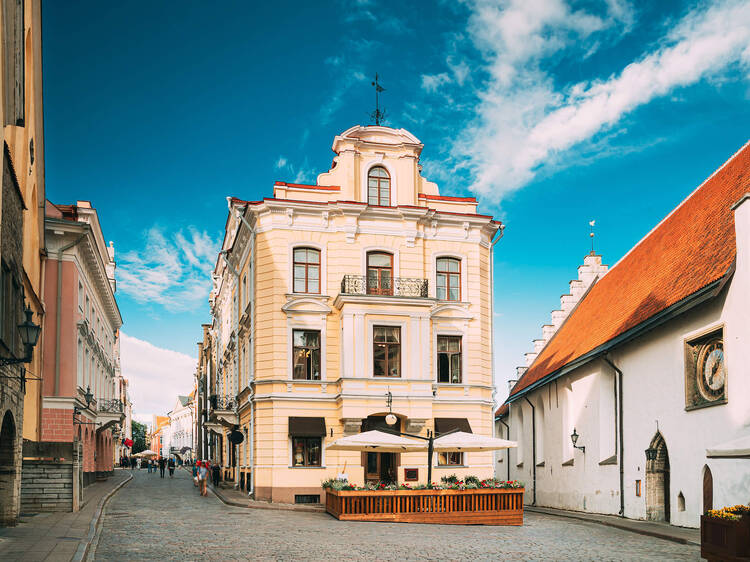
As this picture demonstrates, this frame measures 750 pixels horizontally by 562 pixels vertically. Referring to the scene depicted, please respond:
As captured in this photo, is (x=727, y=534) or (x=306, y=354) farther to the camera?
(x=306, y=354)

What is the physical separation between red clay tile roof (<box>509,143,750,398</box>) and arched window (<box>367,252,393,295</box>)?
724cm

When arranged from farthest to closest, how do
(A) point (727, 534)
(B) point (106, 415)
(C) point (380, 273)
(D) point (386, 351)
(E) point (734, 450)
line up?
(B) point (106, 415)
(C) point (380, 273)
(D) point (386, 351)
(E) point (734, 450)
(A) point (727, 534)

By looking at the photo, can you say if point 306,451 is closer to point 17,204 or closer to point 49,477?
point 49,477

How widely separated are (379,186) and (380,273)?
133 inches

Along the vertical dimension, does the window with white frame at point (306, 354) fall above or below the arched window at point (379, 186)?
below

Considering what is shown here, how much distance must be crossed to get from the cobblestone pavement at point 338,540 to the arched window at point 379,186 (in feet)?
40.6

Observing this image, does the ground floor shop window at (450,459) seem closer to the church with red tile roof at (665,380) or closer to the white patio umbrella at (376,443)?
the church with red tile roof at (665,380)

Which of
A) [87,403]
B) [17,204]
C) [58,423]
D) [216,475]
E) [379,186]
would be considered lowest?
[216,475]

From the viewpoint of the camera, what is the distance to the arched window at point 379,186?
31072 millimetres

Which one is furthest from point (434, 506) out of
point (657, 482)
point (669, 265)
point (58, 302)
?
point (58, 302)

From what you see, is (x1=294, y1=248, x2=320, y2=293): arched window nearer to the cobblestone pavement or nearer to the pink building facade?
the pink building facade

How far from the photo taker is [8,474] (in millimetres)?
16484

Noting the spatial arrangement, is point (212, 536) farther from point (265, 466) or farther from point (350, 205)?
point (350, 205)

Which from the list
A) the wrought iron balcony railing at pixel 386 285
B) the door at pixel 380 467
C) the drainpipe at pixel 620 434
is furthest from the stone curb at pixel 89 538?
the drainpipe at pixel 620 434
